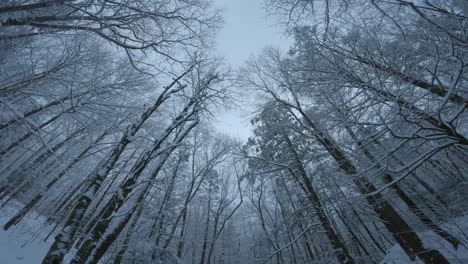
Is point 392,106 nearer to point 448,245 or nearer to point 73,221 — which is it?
point 73,221

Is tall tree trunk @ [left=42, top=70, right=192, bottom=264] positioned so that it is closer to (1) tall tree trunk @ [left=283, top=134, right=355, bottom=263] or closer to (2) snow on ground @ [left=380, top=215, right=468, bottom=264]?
(1) tall tree trunk @ [left=283, top=134, right=355, bottom=263]

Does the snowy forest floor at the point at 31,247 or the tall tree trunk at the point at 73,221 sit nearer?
the tall tree trunk at the point at 73,221

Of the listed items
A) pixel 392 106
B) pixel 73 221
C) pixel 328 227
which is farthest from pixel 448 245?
pixel 73 221

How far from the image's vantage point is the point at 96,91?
3.91 meters

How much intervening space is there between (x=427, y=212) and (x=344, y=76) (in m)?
3.99

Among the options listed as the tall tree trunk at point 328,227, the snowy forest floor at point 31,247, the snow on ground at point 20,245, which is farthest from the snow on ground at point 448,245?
the snow on ground at point 20,245

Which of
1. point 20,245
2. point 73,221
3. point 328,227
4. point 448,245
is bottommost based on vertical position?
point 73,221

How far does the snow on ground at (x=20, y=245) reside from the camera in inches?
278

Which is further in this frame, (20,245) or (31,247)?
(31,247)

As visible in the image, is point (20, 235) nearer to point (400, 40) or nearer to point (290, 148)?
point (290, 148)

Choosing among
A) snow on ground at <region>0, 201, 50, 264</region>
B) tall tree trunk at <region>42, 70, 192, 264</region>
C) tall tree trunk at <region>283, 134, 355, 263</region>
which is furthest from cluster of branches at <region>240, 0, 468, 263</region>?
snow on ground at <region>0, 201, 50, 264</region>

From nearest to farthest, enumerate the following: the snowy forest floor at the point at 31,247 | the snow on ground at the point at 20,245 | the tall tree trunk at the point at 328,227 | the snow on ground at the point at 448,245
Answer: the snow on ground at the point at 448,245, the snowy forest floor at the point at 31,247, the tall tree trunk at the point at 328,227, the snow on ground at the point at 20,245

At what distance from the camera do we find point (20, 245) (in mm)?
8172

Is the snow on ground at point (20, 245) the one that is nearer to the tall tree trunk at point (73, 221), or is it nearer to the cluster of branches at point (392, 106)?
the tall tree trunk at point (73, 221)
